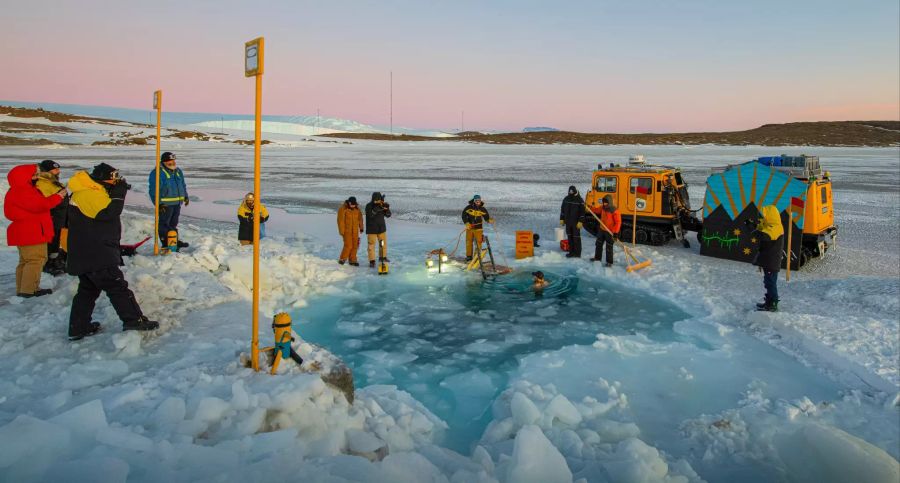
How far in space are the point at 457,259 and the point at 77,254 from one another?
6.89 metres

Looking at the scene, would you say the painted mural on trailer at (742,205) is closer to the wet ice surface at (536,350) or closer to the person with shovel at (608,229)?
the person with shovel at (608,229)

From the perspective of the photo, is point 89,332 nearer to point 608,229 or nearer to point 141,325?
point 141,325

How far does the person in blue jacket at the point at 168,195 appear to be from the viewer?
30.3 feet

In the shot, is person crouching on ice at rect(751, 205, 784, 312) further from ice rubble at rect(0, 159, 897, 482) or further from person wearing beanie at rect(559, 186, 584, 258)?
person wearing beanie at rect(559, 186, 584, 258)

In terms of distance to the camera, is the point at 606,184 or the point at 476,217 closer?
the point at 476,217

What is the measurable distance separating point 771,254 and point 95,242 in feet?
27.2

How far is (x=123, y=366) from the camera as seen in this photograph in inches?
189

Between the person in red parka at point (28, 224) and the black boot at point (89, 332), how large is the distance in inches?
59.2

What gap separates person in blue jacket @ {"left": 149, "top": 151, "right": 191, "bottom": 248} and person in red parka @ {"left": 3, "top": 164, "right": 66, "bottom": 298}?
Answer: 8.62 feet

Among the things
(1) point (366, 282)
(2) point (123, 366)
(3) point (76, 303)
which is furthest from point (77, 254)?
(1) point (366, 282)

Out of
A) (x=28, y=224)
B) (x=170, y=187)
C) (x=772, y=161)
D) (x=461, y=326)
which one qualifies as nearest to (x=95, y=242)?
(x=28, y=224)

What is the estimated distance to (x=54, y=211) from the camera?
7.29m

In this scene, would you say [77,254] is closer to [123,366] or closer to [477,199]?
[123,366]

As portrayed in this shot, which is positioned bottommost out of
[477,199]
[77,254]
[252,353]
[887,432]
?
[887,432]
